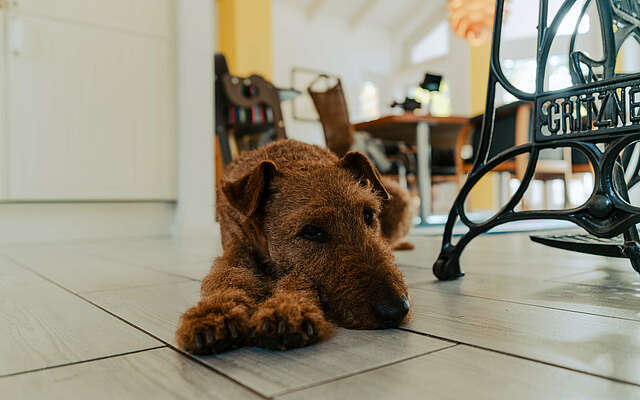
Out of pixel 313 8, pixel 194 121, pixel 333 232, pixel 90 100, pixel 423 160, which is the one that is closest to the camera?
pixel 333 232

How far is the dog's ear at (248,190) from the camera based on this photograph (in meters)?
0.99

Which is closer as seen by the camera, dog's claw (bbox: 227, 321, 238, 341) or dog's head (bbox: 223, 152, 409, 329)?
dog's claw (bbox: 227, 321, 238, 341)

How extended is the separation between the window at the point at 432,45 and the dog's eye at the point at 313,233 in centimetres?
950

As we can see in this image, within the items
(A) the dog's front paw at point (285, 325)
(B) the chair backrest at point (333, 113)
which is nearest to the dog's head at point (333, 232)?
(A) the dog's front paw at point (285, 325)

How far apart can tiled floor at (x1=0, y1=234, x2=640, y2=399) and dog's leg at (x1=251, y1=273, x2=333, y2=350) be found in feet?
0.06

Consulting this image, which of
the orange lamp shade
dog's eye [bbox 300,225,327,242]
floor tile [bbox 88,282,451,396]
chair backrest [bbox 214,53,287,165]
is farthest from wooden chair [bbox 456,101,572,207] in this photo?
floor tile [bbox 88,282,451,396]

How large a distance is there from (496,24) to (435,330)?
2.91 feet

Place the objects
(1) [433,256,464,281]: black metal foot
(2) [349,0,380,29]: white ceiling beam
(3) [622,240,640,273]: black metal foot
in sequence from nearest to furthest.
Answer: (3) [622,240,640,273]: black metal foot → (1) [433,256,464,281]: black metal foot → (2) [349,0,380,29]: white ceiling beam

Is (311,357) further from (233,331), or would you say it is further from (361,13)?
(361,13)

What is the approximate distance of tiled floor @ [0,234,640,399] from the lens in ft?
1.91

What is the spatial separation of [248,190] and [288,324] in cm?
36

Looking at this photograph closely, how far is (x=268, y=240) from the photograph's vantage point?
3.41 feet

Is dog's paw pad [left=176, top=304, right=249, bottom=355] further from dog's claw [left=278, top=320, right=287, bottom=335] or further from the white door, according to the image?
the white door

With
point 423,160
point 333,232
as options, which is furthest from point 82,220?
point 333,232
